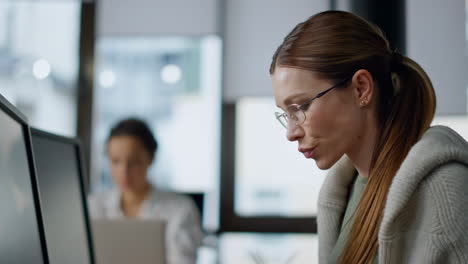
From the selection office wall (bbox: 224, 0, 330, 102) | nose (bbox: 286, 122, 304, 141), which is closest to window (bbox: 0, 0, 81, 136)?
office wall (bbox: 224, 0, 330, 102)

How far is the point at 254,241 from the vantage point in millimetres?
3693

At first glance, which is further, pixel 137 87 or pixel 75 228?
pixel 137 87

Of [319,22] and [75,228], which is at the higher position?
[319,22]

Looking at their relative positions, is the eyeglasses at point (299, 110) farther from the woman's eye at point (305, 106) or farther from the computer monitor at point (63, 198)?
the computer monitor at point (63, 198)

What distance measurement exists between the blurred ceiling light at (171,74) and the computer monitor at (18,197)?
3.17 metres

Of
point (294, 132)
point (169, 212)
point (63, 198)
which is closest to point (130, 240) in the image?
point (63, 198)

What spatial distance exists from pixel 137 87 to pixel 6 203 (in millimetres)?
3323

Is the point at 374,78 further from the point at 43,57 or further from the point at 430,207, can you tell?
the point at 43,57

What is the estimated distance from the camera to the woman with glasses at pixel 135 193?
7.45 feet

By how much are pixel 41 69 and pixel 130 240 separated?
285 centimetres

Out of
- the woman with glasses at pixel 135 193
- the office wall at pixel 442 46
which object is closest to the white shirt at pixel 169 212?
the woman with glasses at pixel 135 193

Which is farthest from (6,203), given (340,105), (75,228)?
(340,105)

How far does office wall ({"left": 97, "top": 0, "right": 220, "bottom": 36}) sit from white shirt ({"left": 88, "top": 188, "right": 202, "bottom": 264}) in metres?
1.79

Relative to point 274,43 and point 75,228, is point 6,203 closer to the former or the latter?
point 75,228
